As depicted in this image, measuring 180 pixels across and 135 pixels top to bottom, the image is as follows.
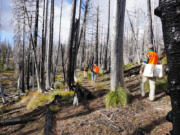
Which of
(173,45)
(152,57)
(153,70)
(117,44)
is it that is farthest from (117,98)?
(173,45)

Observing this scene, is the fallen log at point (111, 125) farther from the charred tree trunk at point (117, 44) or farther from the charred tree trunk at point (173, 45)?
the charred tree trunk at point (173, 45)

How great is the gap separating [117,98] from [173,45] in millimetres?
3625

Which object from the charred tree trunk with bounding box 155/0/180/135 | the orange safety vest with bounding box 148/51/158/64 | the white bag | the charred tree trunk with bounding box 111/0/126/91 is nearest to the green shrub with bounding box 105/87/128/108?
the charred tree trunk with bounding box 111/0/126/91

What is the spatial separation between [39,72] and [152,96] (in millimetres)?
9153

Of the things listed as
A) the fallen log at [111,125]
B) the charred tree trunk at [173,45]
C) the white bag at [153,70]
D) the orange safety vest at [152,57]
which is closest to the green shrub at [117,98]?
the fallen log at [111,125]

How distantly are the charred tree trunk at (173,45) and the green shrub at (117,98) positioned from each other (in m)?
3.29

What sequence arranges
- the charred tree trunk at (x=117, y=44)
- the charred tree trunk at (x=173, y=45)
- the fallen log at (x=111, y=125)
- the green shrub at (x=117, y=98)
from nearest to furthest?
the charred tree trunk at (x=173, y=45) → the fallen log at (x=111, y=125) → the green shrub at (x=117, y=98) → the charred tree trunk at (x=117, y=44)

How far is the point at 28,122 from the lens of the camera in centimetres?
611

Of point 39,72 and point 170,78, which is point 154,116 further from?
point 39,72

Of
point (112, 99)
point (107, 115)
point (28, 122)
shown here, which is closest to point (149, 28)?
point (112, 99)

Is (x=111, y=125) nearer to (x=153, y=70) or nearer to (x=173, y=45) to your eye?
(x=153, y=70)

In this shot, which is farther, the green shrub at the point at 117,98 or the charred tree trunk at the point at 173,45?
the green shrub at the point at 117,98

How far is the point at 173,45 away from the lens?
1.02 m

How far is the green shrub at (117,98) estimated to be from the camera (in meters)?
4.31
